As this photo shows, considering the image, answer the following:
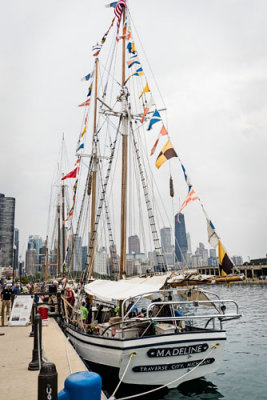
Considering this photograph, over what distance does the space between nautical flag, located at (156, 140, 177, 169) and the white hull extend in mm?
7815

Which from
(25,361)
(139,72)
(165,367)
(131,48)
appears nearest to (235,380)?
(165,367)

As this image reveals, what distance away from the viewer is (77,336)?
485 inches

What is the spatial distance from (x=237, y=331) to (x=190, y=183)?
53.8ft

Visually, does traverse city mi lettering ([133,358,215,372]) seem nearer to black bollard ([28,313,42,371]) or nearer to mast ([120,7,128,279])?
black bollard ([28,313,42,371])

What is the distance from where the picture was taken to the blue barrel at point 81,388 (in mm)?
4547

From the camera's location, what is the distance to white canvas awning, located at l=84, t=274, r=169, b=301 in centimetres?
1089

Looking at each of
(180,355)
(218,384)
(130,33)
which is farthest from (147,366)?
(130,33)

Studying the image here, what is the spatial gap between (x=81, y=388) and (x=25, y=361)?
635cm

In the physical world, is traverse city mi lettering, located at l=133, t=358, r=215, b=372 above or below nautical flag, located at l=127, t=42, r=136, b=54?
below

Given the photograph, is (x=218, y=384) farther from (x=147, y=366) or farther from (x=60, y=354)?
(x=60, y=354)

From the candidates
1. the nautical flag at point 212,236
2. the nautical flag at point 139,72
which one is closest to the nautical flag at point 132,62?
the nautical flag at point 139,72

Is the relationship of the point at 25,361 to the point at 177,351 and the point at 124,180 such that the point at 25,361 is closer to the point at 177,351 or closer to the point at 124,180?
the point at 177,351

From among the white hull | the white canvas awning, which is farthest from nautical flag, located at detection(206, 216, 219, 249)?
the white hull

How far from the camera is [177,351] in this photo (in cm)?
908
